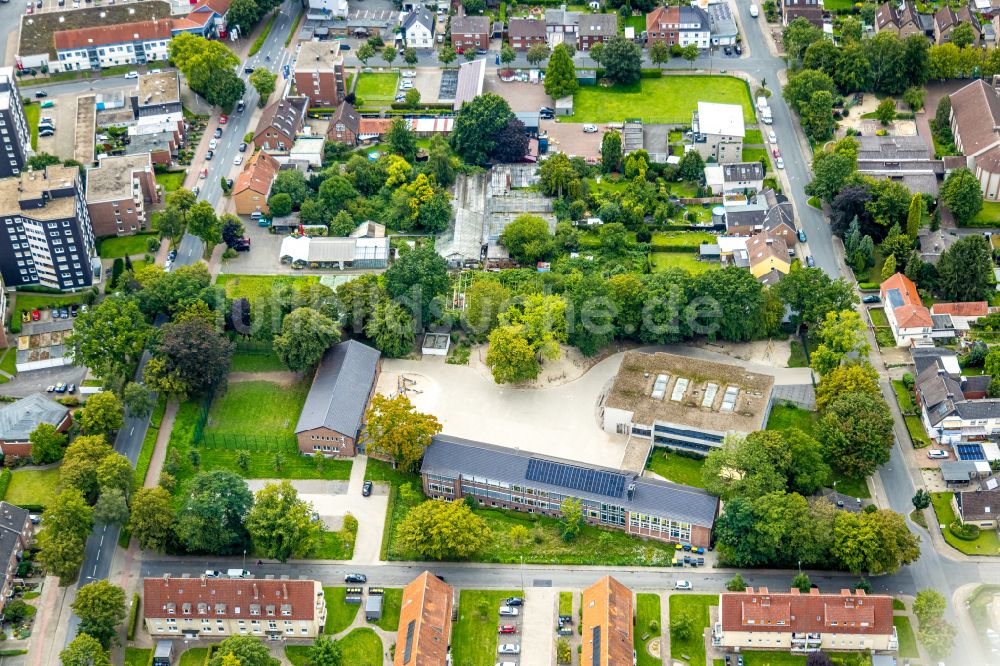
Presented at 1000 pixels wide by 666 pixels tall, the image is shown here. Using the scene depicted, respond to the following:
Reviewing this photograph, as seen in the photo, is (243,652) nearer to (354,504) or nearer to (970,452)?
(354,504)

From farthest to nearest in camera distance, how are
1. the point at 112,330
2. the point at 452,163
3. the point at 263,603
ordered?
the point at 452,163 < the point at 112,330 < the point at 263,603

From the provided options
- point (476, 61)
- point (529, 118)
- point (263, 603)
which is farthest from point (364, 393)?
point (476, 61)

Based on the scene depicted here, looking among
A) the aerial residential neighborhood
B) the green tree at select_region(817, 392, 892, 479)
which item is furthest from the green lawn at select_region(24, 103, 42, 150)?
the green tree at select_region(817, 392, 892, 479)

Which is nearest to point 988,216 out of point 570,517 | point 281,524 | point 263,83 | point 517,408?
point 517,408

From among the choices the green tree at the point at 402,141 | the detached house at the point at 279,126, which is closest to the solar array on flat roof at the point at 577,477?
the green tree at the point at 402,141

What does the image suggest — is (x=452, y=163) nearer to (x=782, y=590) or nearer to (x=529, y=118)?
(x=529, y=118)

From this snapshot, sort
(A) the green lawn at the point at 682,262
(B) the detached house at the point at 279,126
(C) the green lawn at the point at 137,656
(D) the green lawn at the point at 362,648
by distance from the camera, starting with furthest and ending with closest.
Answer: (B) the detached house at the point at 279,126
(A) the green lawn at the point at 682,262
(C) the green lawn at the point at 137,656
(D) the green lawn at the point at 362,648

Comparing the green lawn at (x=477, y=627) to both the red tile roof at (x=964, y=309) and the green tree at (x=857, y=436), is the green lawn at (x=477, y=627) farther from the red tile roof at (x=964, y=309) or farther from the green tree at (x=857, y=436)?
the red tile roof at (x=964, y=309)
